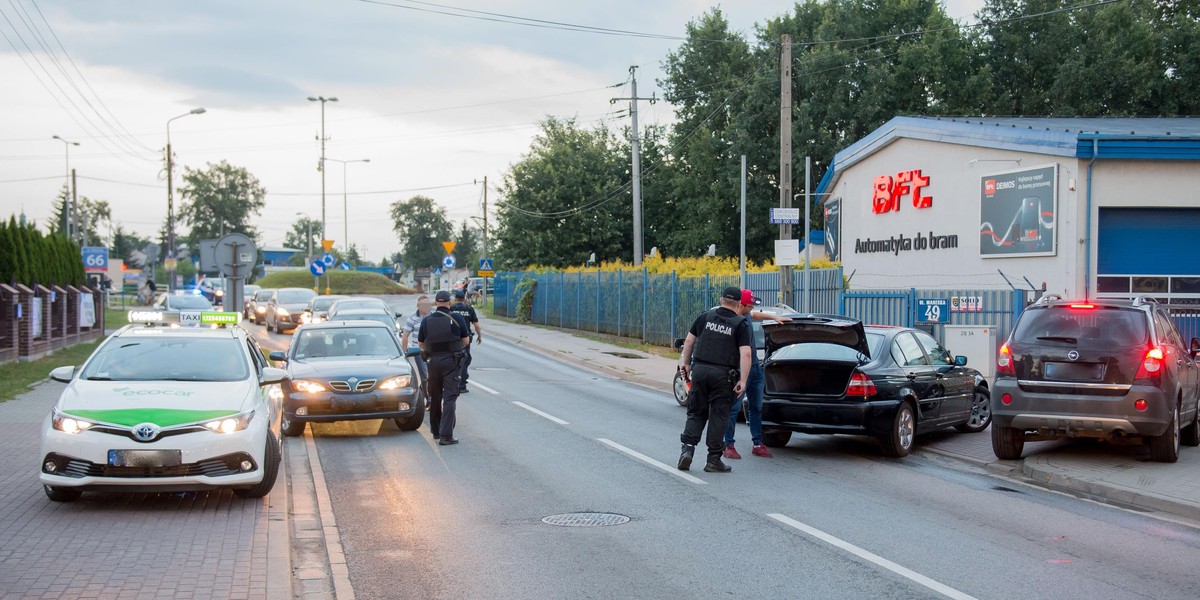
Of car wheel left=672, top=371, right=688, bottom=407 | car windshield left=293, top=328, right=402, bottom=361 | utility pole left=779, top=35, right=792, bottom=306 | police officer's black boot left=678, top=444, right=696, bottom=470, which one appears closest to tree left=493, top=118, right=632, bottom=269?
utility pole left=779, top=35, right=792, bottom=306

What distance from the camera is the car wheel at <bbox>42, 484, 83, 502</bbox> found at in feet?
27.9

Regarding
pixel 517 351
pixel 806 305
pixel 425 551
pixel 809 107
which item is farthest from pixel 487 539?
pixel 809 107

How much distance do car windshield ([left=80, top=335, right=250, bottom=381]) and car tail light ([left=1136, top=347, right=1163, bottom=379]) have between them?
28.6ft

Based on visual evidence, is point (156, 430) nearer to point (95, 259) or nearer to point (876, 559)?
point (876, 559)

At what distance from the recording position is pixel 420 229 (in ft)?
482

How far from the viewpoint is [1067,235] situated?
71.7ft

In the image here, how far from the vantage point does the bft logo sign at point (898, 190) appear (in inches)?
1065

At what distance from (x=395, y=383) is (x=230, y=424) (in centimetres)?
481

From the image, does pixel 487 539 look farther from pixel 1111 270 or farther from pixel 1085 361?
pixel 1111 270

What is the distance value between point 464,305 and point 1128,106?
3447 centimetres

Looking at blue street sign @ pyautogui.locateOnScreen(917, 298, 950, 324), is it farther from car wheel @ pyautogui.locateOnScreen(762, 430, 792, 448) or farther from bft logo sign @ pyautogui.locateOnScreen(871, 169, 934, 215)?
car wheel @ pyautogui.locateOnScreen(762, 430, 792, 448)

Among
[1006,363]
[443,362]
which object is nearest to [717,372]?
[1006,363]

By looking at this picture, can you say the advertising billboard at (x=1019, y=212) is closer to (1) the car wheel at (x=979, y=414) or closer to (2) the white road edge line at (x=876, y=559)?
(1) the car wheel at (x=979, y=414)

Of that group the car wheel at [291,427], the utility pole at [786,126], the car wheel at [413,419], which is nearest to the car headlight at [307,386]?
the car wheel at [291,427]
